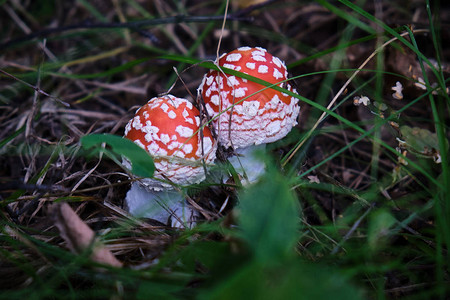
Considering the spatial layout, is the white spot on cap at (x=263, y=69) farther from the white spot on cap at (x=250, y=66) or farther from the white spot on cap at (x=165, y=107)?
the white spot on cap at (x=165, y=107)

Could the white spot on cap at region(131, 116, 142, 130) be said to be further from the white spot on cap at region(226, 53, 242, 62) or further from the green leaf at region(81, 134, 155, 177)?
the white spot on cap at region(226, 53, 242, 62)

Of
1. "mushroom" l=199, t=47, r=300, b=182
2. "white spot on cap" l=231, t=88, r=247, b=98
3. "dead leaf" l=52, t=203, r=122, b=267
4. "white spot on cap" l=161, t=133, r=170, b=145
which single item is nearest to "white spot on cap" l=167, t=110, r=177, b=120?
"white spot on cap" l=161, t=133, r=170, b=145

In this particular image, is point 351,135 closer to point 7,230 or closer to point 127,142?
point 127,142

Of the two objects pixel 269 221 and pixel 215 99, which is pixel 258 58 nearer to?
pixel 215 99

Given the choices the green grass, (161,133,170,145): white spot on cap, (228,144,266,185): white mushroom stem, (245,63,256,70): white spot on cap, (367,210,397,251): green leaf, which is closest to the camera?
the green grass

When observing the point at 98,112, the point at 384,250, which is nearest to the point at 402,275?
the point at 384,250

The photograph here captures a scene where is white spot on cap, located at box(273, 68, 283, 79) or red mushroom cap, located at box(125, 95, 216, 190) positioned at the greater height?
white spot on cap, located at box(273, 68, 283, 79)

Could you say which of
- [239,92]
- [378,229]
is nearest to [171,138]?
[239,92]
